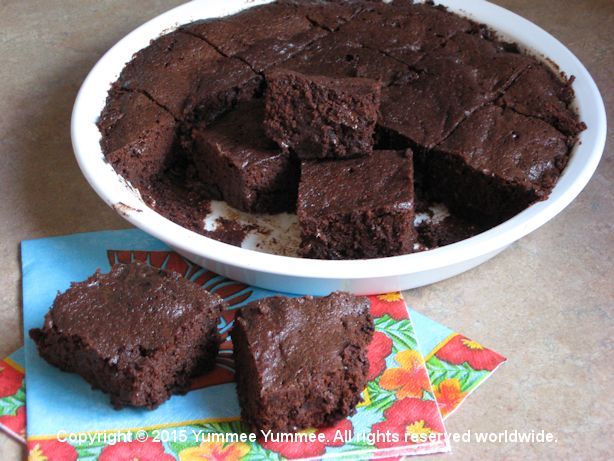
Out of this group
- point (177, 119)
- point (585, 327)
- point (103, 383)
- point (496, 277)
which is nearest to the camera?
point (103, 383)

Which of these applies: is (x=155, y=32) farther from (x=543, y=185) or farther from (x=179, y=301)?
(x=543, y=185)

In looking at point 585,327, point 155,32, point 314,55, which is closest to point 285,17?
point 314,55

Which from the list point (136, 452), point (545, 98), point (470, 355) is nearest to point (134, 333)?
point (136, 452)

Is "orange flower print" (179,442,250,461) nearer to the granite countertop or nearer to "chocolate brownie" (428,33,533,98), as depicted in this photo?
the granite countertop

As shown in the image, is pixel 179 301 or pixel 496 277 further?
pixel 496 277

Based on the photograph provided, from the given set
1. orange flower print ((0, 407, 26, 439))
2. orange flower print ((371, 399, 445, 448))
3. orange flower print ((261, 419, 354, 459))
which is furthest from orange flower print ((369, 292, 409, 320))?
orange flower print ((0, 407, 26, 439))

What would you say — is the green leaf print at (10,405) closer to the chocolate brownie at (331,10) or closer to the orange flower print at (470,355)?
the orange flower print at (470,355)
